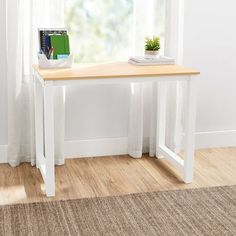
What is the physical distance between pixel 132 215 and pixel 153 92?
121 centimetres

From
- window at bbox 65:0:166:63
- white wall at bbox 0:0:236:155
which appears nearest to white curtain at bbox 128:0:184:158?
window at bbox 65:0:166:63

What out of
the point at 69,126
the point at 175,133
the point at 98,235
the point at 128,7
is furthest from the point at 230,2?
the point at 98,235

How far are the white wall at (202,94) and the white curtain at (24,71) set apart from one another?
Result: 0.10 metres

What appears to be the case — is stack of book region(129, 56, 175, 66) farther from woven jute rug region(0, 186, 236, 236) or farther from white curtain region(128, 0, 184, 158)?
woven jute rug region(0, 186, 236, 236)

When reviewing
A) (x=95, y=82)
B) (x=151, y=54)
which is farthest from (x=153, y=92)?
(x=95, y=82)

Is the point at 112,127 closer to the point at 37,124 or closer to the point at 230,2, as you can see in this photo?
the point at 37,124

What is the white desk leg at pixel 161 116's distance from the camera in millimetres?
3886

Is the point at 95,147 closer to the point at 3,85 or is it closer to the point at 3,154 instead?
the point at 3,154

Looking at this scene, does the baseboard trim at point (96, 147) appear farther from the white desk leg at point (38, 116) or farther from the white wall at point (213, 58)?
the white wall at point (213, 58)

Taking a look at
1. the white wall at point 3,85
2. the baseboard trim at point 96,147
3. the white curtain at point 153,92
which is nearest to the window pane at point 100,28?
the white curtain at point 153,92

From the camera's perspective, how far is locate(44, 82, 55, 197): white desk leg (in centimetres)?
313

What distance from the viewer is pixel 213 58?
4133 millimetres

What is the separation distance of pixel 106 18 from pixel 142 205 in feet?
4.62

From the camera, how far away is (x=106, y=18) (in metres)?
3.89
